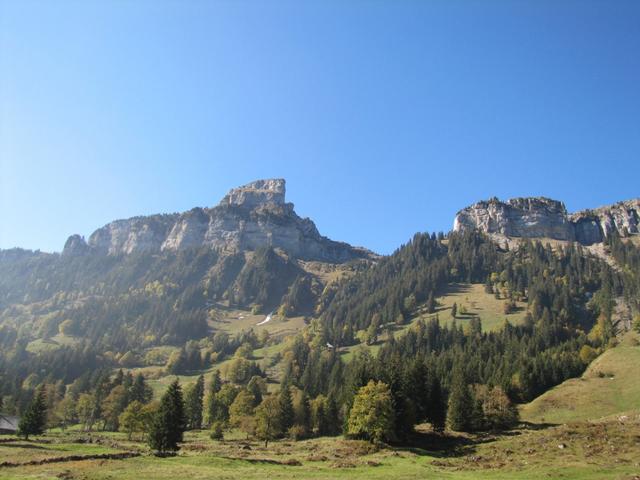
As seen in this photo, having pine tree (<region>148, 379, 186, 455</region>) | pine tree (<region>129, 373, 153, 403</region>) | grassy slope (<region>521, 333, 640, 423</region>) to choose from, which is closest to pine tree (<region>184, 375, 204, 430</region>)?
pine tree (<region>129, 373, 153, 403</region>)

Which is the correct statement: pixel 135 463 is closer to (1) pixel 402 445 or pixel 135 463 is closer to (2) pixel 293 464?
(2) pixel 293 464

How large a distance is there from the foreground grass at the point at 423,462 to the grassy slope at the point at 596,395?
1043 inches

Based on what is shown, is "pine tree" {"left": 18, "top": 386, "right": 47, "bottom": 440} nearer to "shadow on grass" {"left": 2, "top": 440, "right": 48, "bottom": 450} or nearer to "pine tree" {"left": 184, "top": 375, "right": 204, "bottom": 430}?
"shadow on grass" {"left": 2, "top": 440, "right": 48, "bottom": 450}

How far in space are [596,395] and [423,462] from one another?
67387 mm

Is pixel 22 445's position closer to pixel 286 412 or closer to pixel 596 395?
pixel 286 412

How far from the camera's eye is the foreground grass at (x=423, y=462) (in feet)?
145

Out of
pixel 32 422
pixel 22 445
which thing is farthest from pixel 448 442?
pixel 32 422

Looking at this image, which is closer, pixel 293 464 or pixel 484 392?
pixel 293 464

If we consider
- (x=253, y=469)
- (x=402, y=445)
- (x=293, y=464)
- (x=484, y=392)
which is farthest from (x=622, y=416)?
(x=253, y=469)

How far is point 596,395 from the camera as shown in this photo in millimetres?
101125

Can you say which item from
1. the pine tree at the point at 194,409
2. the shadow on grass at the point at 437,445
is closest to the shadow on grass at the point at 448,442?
the shadow on grass at the point at 437,445

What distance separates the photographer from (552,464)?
4897 centimetres

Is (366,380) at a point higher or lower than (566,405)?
higher

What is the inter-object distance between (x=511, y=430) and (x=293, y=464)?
45.3 meters
